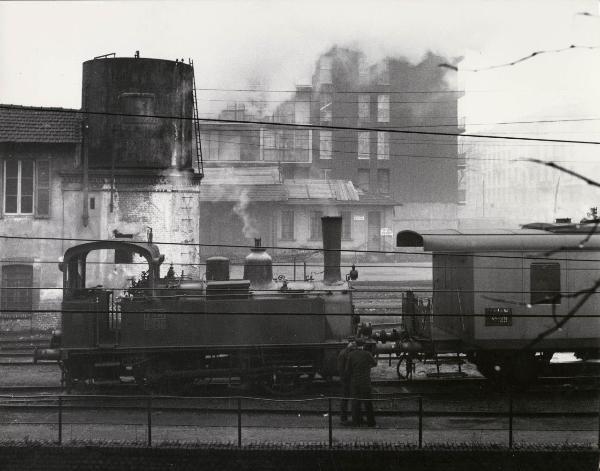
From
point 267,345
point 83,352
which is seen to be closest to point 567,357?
point 267,345

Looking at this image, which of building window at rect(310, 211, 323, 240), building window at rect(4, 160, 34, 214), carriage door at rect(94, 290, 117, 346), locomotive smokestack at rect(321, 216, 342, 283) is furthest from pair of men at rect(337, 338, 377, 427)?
building window at rect(310, 211, 323, 240)

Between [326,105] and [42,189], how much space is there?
93.2 ft

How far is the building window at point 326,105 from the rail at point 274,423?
1429 inches

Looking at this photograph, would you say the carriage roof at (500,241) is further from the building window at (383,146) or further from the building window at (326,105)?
the building window at (326,105)

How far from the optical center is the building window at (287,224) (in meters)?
37.5

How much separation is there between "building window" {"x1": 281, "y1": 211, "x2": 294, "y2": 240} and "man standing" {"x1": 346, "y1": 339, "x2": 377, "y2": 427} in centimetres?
2581

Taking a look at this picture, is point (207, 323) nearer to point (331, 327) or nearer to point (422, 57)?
point (331, 327)

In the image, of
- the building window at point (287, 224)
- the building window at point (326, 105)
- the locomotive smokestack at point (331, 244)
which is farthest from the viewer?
the building window at point (326, 105)

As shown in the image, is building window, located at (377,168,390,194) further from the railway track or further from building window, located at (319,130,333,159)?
the railway track

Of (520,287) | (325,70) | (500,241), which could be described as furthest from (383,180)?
(520,287)

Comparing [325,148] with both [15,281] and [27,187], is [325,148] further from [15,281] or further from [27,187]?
[15,281]

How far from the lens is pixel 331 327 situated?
46.2ft

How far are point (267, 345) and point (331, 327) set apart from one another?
4.67 feet

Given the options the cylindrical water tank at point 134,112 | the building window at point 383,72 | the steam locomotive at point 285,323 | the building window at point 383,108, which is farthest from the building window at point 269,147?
the steam locomotive at point 285,323
